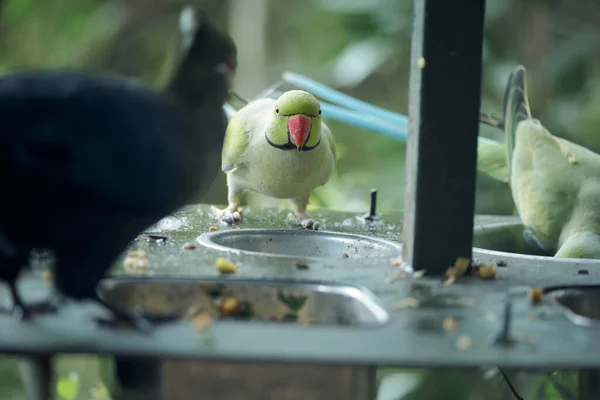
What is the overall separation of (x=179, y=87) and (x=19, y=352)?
1.82 ft

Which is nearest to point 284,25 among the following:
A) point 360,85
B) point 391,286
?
point 360,85

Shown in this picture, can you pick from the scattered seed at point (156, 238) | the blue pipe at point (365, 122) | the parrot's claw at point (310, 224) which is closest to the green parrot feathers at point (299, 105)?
the blue pipe at point (365, 122)

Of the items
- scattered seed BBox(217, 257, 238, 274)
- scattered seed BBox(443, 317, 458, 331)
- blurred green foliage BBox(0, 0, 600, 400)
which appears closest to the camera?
scattered seed BBox(443, 317, 458, 331)

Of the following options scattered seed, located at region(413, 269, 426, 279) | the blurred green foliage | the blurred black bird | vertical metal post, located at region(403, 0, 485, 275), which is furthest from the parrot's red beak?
the blurred green foliage

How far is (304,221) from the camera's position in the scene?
2.52m

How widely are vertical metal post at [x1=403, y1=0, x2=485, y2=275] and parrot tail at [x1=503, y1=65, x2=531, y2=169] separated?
0.95m

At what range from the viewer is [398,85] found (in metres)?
6.16

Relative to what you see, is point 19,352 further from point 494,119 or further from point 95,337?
point 494,119

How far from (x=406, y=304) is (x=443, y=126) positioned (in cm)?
45

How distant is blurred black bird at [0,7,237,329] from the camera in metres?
1.29

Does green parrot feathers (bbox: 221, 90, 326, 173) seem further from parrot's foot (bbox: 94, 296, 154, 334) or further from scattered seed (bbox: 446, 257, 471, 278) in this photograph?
parrot's foot (bbox: 94, 296, 154, 334)

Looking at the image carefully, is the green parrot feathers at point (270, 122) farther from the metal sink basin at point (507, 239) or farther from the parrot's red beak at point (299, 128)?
the metal sink basin at point (507, 239)

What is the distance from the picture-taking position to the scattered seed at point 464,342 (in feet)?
4.21

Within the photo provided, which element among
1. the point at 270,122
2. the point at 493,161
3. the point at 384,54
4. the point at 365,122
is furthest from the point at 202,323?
the point at 384,54
